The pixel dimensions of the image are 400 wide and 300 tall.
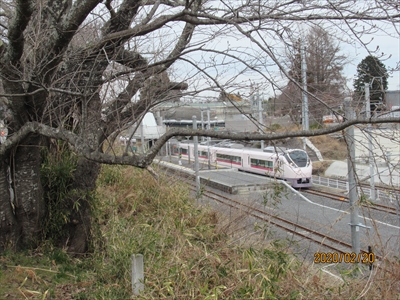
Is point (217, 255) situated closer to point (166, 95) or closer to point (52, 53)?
point (166, 95)

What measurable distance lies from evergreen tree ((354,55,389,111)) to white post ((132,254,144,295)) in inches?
110

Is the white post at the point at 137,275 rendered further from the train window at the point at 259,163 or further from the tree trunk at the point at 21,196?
the train window at the point at 259,163

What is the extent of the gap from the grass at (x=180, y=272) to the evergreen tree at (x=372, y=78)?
1962 millimetres

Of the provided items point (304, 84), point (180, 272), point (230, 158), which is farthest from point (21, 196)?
point (230, 158)

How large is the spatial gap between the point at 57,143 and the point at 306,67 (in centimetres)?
410

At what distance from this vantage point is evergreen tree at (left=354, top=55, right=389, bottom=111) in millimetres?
4219

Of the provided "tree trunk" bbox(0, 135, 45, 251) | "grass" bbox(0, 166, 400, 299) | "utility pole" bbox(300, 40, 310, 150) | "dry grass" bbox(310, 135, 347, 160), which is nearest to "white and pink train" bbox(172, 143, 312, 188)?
"dry grass" bbox(310, 135, 347, 160)

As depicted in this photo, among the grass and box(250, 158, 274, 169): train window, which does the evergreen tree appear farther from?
box(250, 158, 274, 169): train window

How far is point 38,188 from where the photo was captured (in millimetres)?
5559

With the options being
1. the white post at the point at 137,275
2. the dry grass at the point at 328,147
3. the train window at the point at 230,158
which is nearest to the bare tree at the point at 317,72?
the white post at the point at 137,275

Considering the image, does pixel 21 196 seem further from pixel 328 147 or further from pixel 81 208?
pixel 328 147

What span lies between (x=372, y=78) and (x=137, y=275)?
3138 mm

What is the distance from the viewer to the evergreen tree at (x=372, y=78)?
166 inches

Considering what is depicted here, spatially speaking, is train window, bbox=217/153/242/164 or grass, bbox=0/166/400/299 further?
train window, bbox=217/153/242/164
